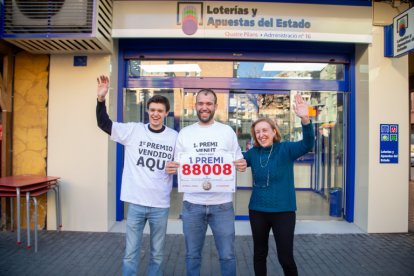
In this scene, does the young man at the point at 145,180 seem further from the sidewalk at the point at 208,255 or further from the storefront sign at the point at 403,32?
the storefront sign at the point at 403,32

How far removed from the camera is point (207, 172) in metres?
3.04

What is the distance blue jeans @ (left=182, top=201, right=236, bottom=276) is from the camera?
304 centimetres

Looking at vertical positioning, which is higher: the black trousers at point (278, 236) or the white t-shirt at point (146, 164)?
the white t-shirt at point (146, 164)

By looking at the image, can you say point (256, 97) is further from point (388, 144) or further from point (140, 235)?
point (140, 235)

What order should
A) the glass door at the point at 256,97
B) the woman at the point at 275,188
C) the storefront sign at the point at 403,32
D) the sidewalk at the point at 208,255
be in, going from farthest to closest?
the glass door at the point at 256,97 < the storefront sign at the point at 403,32 < the sidewalk at the point at 208,255 < the woman at the point at 275,188

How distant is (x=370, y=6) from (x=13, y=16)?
18.7ft

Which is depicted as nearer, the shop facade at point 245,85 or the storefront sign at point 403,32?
the storefront sign at point 403,32

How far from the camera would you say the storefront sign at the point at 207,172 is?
3.03m

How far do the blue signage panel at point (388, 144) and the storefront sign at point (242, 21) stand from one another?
1.53m

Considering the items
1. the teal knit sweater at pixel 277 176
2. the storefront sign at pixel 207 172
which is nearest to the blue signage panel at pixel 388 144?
the teal knit sweater at pixel 277 176

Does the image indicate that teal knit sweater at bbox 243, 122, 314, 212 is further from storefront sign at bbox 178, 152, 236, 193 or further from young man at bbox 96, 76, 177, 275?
young man at bbox 96, 76, 177, 275

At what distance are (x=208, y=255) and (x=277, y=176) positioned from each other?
6.97 ft

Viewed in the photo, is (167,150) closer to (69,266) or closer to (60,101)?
(69,266)

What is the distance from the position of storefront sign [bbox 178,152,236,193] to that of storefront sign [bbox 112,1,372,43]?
304 cm
